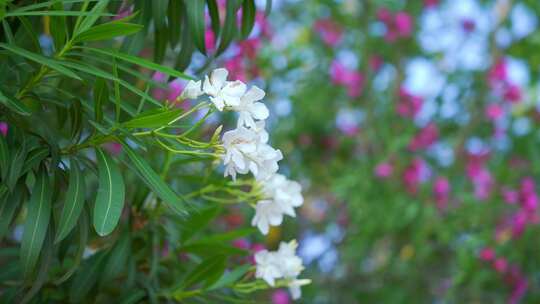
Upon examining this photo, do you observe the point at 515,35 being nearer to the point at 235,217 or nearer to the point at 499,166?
the point at 499,166

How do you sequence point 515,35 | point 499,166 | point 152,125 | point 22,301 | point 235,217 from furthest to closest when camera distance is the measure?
point 515,35, point 499,166, point 235,217, point 22,301, point 152,125

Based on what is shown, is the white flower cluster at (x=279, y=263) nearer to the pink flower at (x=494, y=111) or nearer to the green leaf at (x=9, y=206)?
the green leaf at (x=9, y=206)

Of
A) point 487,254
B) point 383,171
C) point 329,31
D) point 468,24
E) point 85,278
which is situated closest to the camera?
point 85,278

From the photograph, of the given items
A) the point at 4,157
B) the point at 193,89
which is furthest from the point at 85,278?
the point at 193,89

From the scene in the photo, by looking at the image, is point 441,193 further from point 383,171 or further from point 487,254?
point 487,254

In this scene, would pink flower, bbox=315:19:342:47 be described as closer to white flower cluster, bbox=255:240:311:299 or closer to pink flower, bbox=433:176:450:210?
pink flower, bbox=433:176:450:210

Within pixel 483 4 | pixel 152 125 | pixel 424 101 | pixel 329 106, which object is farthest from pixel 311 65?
pixel 152 125
